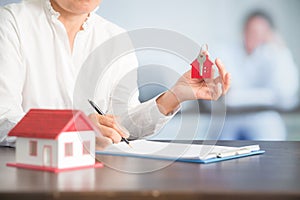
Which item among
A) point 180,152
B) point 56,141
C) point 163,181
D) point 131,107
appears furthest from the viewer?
point 131,107

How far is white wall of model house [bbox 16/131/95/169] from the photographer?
3.69ft

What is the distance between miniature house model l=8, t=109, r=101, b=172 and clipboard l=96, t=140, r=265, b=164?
0.20m

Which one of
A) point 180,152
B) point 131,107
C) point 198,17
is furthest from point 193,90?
point 198,17

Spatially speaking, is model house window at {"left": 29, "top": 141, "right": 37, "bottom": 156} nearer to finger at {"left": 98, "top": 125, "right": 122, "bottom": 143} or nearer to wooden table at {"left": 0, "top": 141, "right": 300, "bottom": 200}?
wooden table at {"left": 0, "top": 141, "right": 300, "bottom": 200}

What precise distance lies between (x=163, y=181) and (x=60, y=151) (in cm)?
23

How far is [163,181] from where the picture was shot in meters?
1.01

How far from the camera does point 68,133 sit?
44.8 inches

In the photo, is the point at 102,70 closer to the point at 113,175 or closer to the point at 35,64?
the point at 35,64

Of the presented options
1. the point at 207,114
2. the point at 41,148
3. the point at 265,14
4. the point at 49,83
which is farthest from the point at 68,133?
the point at 265,14

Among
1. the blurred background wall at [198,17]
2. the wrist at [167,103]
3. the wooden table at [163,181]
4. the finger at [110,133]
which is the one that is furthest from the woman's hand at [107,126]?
the blurred background wall at [198,17]

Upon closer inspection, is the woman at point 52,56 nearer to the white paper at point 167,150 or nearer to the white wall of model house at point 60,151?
the white paper at point 167,150

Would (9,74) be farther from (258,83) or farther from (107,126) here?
(258,83)

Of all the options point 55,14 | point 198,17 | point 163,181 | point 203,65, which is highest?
point 198,17

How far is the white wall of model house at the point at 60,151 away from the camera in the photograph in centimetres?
112
